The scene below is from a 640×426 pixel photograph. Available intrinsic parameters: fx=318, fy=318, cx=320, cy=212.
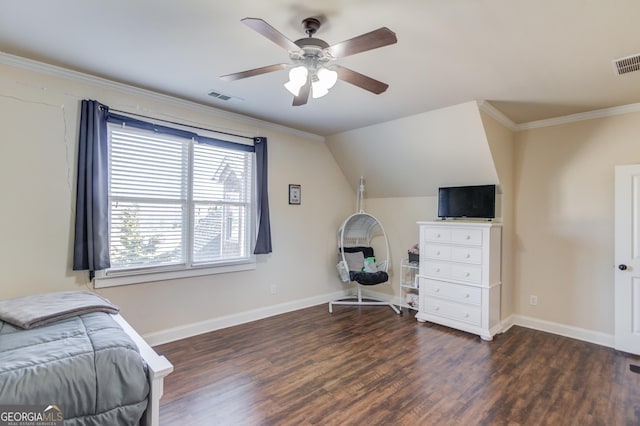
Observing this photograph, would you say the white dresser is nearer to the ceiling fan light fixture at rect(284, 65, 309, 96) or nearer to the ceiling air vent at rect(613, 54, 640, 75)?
the ceiling air vent at rect(613, 54, 640, 75)

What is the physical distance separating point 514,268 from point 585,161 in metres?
1.48

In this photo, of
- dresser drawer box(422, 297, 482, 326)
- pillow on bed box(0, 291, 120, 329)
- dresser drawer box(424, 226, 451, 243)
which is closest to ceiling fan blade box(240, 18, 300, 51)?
pillow on bed box(0, 291, 120, 329)

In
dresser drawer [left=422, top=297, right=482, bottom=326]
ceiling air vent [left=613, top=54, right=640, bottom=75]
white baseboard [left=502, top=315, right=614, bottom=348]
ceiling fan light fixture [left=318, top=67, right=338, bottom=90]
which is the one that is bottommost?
white baseboard [left=502, top=315, right=614, bottom=348]

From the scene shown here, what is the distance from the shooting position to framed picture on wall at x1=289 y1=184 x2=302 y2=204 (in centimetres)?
445

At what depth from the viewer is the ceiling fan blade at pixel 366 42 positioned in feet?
5.08

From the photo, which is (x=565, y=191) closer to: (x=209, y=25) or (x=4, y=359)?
(x=209, y=25)

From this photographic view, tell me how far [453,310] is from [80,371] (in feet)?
11.8

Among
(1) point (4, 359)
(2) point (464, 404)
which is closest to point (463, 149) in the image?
(2) point (464, 404)

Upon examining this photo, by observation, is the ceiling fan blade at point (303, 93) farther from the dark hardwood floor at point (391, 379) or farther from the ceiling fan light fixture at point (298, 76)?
the dark hardwood floor at point (391, 379)

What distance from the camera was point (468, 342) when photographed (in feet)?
11.2

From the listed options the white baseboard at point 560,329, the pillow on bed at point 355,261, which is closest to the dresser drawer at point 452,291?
the white baseboard at point 560,329

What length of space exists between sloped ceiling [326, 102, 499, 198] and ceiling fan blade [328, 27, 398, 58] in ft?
6.75

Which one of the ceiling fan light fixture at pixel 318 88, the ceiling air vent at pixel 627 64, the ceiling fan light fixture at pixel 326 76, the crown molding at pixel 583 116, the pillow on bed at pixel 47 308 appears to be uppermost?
the ceiling air vent at pixel 627 64

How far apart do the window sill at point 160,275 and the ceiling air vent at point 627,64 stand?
12.9 ft
